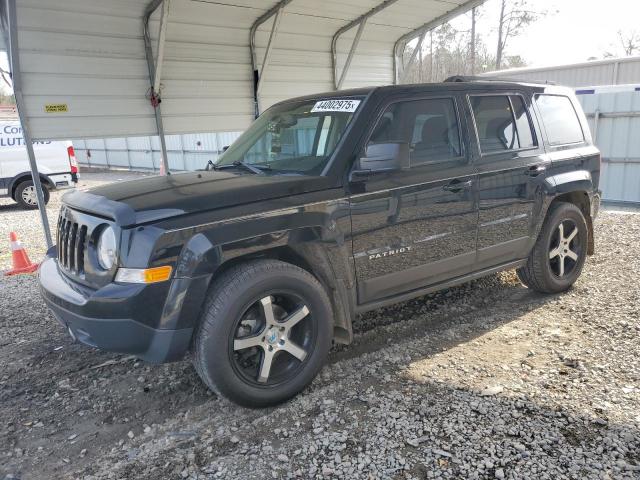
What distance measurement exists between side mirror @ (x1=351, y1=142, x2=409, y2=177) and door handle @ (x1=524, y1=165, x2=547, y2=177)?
5.08 feet

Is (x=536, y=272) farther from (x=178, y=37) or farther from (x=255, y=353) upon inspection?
(x=178, y=37)

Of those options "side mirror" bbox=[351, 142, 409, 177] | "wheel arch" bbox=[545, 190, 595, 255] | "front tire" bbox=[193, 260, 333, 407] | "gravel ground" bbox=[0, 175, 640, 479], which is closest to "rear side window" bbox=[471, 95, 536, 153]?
"wheel arch" bbox=[545, 190, 595, 255]

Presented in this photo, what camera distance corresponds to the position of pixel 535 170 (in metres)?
4.44

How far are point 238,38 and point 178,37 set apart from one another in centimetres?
101

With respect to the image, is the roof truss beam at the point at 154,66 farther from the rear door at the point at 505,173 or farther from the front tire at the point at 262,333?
the rear door at the point at 505,173

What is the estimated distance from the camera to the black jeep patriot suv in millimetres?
2826

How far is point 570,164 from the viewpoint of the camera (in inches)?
188

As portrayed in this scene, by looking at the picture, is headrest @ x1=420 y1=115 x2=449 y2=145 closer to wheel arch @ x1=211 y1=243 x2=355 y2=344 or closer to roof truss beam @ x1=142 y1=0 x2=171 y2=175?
wheel arch @ x1=211 y1=243 x2=355 y2=344

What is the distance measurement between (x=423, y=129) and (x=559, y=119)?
6.26ft

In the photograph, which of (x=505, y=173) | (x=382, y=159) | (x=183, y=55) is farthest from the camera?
(x=183, y=55)

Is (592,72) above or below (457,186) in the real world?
above

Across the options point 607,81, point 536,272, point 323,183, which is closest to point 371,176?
point 323,183

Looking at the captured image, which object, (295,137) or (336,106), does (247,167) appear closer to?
(295,137)

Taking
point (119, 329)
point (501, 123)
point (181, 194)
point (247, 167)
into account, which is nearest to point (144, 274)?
point (119, 329)
